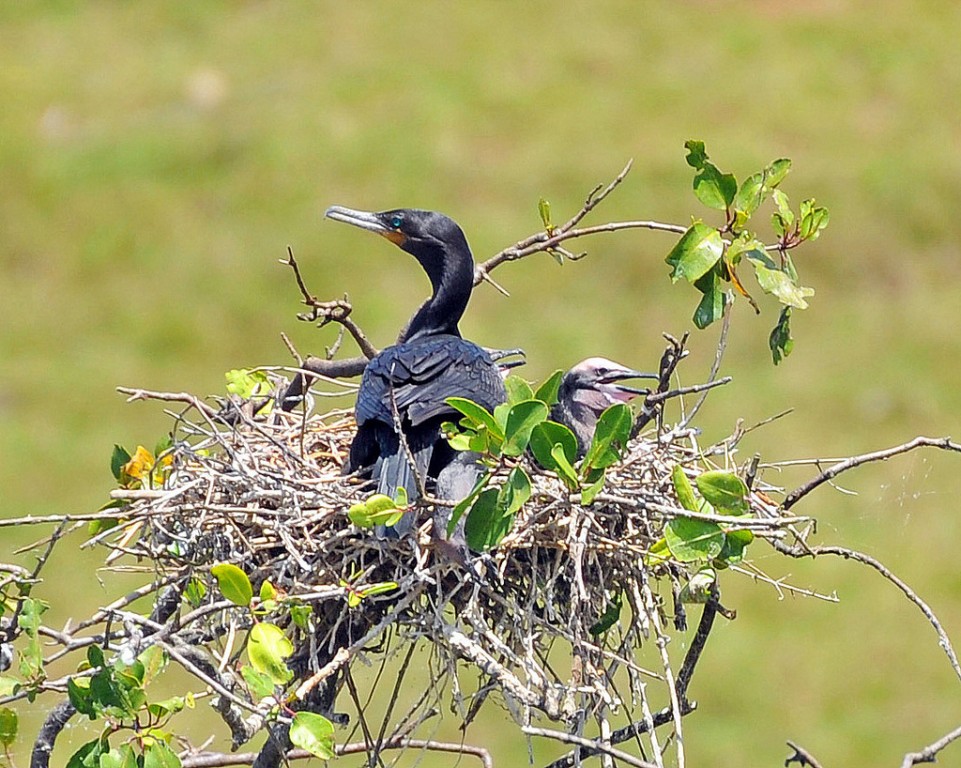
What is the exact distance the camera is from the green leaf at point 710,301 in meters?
3.54

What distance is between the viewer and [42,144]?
20.7m

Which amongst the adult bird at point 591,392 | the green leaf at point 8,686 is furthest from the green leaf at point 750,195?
the green leaf at point 8,686

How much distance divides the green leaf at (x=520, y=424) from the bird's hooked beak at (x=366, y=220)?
6.49ft

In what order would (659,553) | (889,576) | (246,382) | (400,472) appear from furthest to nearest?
1. (246,382)
2. (400,472)
3. (659,553)
4. (889,576)

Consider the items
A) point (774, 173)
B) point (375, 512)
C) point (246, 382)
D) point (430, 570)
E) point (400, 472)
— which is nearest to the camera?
point (375, 512)

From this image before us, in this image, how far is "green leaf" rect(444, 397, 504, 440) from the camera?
2895 millimetres

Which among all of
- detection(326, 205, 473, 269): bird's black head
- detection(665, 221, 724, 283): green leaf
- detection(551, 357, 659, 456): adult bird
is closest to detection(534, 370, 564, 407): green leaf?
detection(665, 221, 724, 283): green leaf

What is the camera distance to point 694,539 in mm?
3084

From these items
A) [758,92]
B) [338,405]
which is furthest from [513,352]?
[758,92]

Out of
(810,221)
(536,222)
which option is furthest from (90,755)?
(536,222)

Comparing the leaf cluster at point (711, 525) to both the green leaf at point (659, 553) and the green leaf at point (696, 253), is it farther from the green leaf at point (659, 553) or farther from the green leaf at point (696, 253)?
the green leaf at point (696, 253)

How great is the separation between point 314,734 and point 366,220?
7.49 feet

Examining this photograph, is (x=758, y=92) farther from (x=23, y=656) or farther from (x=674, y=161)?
(x=23, y=656)

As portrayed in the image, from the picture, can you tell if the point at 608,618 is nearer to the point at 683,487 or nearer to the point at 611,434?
the point at 683,487
